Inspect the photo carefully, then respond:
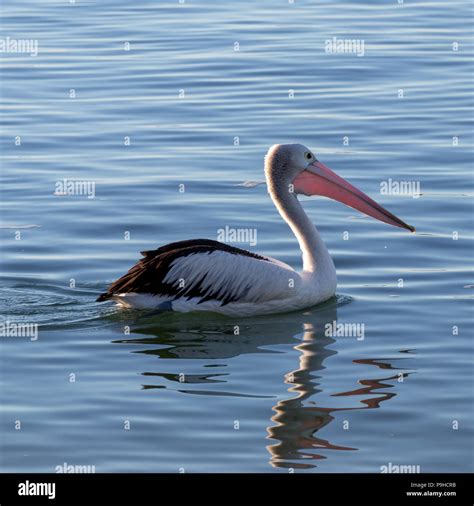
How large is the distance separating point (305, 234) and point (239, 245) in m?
1.18

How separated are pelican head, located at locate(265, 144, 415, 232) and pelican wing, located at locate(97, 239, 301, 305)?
722 mm

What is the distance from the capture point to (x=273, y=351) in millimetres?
8750

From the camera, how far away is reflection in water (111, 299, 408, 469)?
7.34 m

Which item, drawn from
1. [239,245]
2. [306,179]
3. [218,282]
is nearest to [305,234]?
[306,179]

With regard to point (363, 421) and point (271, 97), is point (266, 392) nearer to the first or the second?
point (363, 421)

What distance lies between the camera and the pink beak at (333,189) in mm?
10008

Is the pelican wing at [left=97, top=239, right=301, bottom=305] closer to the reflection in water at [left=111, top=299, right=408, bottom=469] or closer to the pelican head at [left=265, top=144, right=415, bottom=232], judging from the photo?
the reflection in water at [left=111, top=299, right=408, bottom=469]

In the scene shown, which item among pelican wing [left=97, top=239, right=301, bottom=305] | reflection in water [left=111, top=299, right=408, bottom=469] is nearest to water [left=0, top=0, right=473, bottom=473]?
reflection in water [left=111, top=299, right=408, bottom=469]

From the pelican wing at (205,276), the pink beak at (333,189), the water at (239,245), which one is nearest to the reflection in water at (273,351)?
the water at (239,245)

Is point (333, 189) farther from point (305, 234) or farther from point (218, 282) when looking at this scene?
point (218, 282)

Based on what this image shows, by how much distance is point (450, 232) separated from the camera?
1116 cm

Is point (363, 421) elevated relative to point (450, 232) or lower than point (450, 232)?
lower
